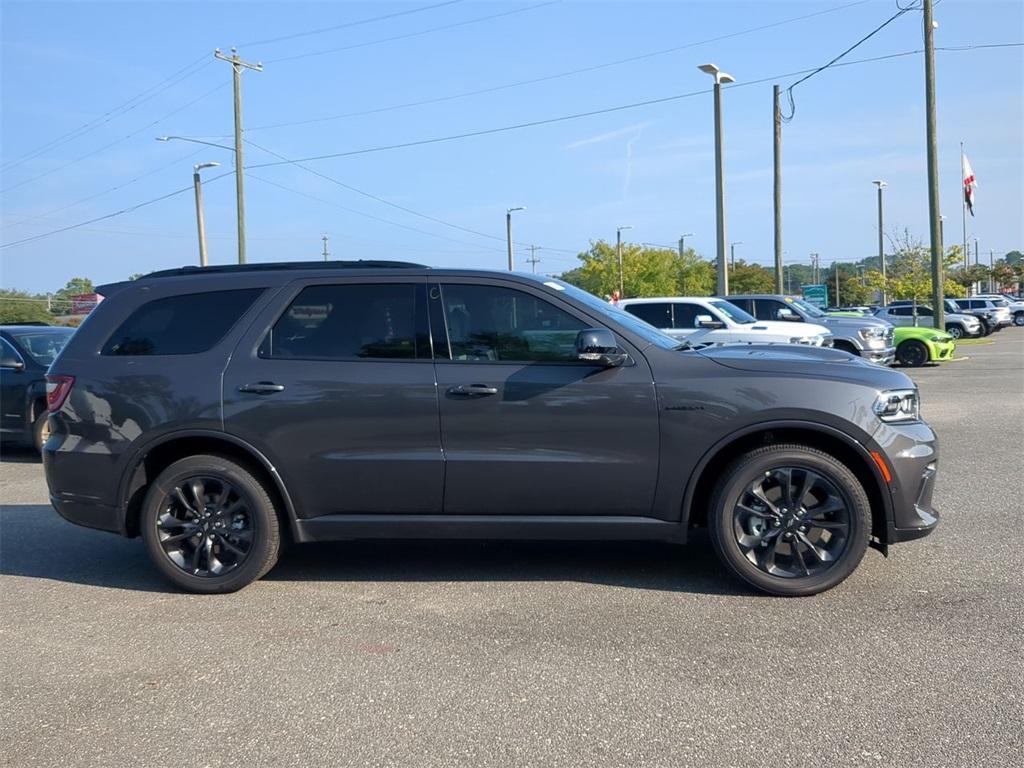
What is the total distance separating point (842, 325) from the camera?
18.7 meters

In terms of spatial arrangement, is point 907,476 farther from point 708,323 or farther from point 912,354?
point 912,354

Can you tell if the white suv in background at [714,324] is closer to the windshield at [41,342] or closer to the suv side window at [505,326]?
the windshield at [41,342]

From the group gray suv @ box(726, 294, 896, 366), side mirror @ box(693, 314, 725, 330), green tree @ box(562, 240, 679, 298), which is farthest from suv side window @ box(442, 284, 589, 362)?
green tree @ box(562, 240, 679, 298)

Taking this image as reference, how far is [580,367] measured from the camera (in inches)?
203

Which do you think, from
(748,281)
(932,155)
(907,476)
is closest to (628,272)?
(748,281)

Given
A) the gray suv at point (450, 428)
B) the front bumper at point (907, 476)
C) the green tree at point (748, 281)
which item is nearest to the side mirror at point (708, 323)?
the gray suv at point (450, 428)

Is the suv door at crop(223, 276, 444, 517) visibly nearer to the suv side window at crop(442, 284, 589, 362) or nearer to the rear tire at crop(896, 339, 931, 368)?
the suv side window at crop(442, 284, 589, 362)

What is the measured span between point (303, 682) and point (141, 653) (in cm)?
96

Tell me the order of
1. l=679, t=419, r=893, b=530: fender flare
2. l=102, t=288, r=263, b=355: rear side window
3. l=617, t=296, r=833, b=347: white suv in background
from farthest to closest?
l=617, t=296, r=833, b=347: white suv in background → l=102, t=288, r=263, b=355: rear side window → l=679, t=419, r=893, b=530: fender flare

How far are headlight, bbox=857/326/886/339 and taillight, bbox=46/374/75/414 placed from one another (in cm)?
1592

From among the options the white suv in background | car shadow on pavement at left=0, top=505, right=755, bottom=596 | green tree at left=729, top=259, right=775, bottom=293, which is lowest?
car shadow on pavement at left=0, top=505, right=755, bottom=596

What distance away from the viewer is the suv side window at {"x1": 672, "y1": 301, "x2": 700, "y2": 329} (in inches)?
644

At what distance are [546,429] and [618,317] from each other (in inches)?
32.7

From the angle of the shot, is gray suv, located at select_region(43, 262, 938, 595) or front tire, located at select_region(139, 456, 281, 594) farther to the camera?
front tire, located at select_region(139, 456, 281, 594)
